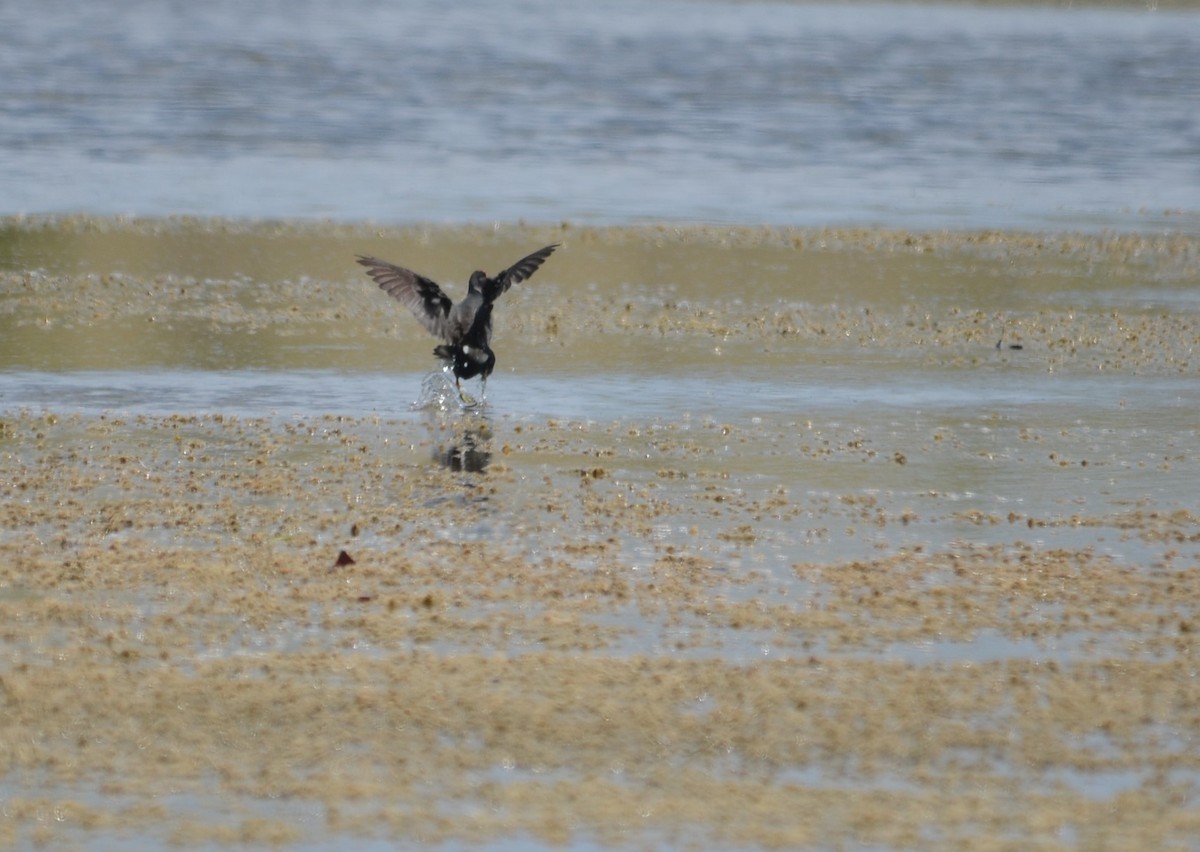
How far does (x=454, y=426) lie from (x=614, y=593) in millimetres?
3302

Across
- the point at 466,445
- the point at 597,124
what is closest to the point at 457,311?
the point at 466,445

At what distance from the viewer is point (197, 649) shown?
7.08 m

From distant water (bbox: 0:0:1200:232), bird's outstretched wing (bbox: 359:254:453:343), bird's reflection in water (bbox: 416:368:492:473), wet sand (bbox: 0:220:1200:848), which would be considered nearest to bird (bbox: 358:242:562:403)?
bird's outstretched wing (bbox: 359:254:453:343)

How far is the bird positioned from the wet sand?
36cm

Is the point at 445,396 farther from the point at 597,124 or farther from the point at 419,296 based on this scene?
the point at 597,124

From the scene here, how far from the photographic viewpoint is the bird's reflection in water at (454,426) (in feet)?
33.6

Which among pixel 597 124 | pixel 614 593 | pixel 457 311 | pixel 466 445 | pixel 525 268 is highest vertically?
pixel 597 124

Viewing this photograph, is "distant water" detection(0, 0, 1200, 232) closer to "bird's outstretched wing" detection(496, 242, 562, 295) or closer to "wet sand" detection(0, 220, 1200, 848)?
"wet sand" detection(0, 220, 1200, 848)

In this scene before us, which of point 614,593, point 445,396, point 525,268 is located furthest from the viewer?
point 525,268

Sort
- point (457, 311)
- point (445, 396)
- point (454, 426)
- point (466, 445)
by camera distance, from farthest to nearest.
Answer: point (457, 311)
point (445, 396)
point (454, 426)
point (466, 445)

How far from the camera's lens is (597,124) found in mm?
30266

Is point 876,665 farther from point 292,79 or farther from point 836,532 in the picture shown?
point 292,79

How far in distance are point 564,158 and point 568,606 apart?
1841 centimetres

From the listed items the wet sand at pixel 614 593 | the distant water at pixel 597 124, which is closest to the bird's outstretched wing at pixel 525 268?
the wet sand at pixel 614 593
